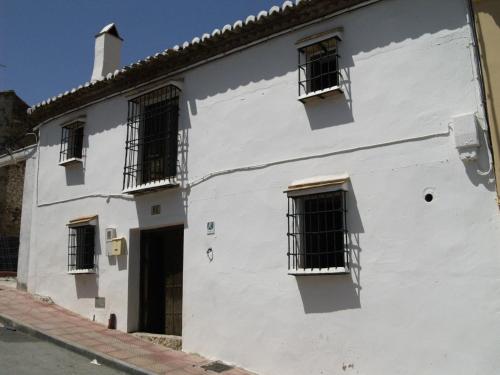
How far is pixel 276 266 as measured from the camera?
7.43m

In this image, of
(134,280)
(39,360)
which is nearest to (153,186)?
(134,280)

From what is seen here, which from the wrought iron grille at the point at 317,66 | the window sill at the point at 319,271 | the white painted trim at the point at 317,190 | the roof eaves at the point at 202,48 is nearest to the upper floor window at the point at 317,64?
the wrought iron grille at the point at 317,66

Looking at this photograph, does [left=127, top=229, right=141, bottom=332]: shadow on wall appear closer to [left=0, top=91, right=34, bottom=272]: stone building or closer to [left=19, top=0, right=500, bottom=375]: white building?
[left=19, top=0, right=500, bottom=375]: white building

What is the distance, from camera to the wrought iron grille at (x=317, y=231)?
6965 millimetres

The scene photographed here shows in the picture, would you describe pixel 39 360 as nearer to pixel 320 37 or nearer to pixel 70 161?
pixel 70 161

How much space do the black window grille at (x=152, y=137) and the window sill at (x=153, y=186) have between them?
25 centimetres

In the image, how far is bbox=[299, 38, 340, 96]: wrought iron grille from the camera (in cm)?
746

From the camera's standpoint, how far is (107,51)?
38.6ft

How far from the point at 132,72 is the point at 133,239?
9.80 ft

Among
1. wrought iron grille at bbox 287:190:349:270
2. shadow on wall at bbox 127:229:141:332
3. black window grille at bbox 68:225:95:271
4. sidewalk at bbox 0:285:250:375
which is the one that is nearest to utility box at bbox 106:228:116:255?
shadow on wall at bbox 127:229:141:332

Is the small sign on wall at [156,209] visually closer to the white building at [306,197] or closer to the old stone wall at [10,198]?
the white building at [306,197]

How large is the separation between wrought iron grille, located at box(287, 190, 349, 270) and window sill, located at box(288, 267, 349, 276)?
5.3 inches

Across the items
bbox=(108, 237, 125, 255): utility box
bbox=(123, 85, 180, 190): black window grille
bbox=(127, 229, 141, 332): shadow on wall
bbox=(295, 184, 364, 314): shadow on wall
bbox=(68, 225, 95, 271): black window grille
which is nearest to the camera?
bbox=(295, 184, 364, 314): shadow on wall

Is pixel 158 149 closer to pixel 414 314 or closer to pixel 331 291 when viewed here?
pixel 331 291
